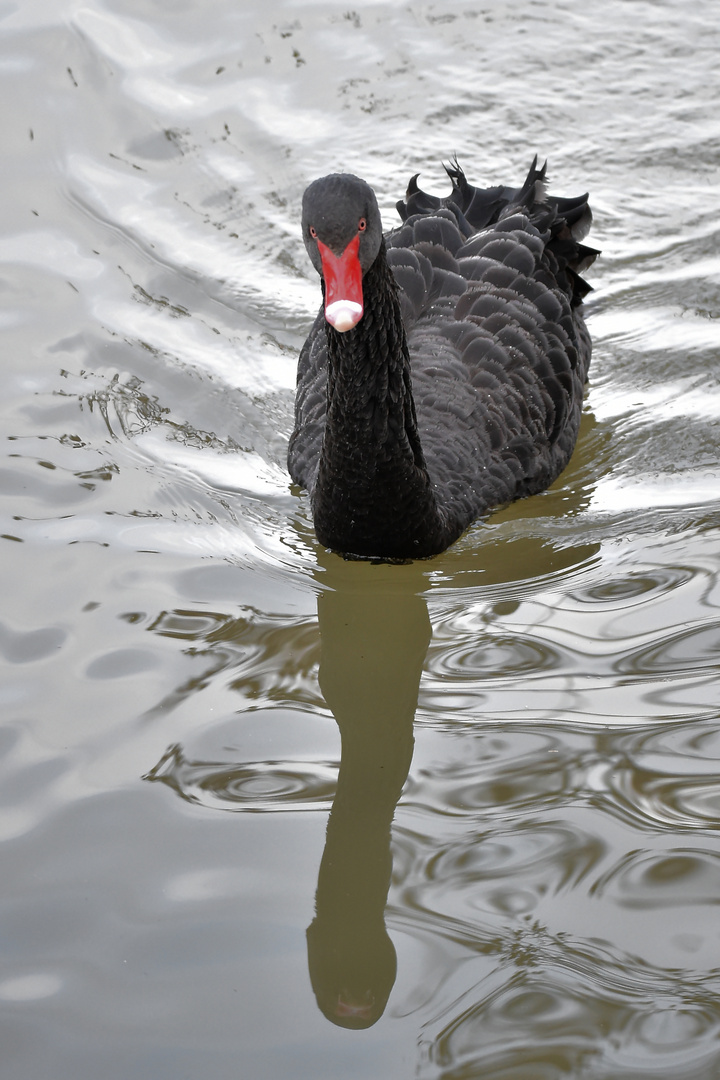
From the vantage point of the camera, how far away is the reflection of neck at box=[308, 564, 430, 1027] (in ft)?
11.9

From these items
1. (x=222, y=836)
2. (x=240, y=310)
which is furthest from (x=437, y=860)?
(x=240, y=310)

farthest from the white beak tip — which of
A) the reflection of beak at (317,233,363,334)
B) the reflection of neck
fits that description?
the reflection of neck

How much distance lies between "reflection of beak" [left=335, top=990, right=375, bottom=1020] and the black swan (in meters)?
2.20

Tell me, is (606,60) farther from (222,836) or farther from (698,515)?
(222,836)

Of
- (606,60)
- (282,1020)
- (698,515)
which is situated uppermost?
(606,60)

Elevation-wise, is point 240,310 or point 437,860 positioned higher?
point 240,310

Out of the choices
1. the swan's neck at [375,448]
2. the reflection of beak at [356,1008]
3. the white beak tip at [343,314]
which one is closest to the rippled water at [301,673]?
the reflection of beak at [356,1008]

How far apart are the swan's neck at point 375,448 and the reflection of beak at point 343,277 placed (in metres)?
0.40

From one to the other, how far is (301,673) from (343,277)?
5.17 feet

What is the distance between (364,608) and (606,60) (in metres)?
7.12

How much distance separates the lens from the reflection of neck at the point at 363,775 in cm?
362

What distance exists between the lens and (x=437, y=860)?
397cm

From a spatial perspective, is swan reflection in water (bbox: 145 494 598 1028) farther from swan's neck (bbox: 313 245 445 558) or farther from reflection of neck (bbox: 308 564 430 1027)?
swan's neck (bbox: 313 245 445 558)

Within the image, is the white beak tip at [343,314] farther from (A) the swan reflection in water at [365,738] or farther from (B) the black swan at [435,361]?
(A) the swan reflection in water at [365,738]
